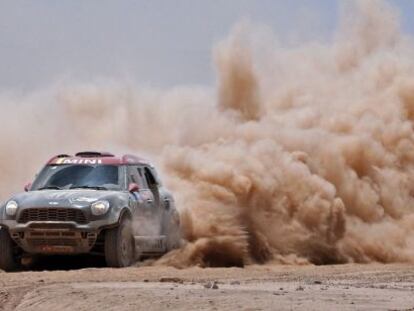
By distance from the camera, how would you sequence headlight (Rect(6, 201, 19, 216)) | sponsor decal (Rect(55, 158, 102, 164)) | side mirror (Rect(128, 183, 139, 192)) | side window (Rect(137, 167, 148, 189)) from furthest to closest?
1. side window (Rect(137, 167, 148, 189))
2. sponsor decal (Rect(55, 158, 102, 164))
3. side mirror (Rect(128, 183, 139, 192))
4. headlight (Rect(6, 201, 19, 216))

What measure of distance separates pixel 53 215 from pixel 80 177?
1318 mm

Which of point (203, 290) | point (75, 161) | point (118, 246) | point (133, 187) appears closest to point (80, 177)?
point (75, 161)

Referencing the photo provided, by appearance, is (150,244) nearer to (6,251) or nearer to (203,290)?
(6,251)

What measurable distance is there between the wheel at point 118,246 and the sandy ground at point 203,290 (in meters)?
0.37

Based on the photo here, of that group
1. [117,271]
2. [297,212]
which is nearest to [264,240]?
[297,212]

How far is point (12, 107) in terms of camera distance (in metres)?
28.6

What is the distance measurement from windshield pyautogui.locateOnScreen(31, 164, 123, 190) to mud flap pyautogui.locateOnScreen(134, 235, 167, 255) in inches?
32.8

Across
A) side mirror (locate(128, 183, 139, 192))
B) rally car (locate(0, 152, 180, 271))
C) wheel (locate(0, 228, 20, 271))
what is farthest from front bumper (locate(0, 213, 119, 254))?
side mirror (locate(128, 183, 139, 192))

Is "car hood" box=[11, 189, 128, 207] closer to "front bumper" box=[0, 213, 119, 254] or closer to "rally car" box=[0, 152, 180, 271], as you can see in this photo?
"rally car" box=[0, 152, 180, 271]

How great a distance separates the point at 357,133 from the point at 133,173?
6592 mm

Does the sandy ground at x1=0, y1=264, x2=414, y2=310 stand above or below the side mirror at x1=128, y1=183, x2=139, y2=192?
below

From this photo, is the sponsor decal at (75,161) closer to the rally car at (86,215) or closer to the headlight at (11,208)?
the rally car at (86,215)

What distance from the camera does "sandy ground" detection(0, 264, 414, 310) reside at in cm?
1065

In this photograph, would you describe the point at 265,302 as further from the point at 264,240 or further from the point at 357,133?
the point at 357,133
